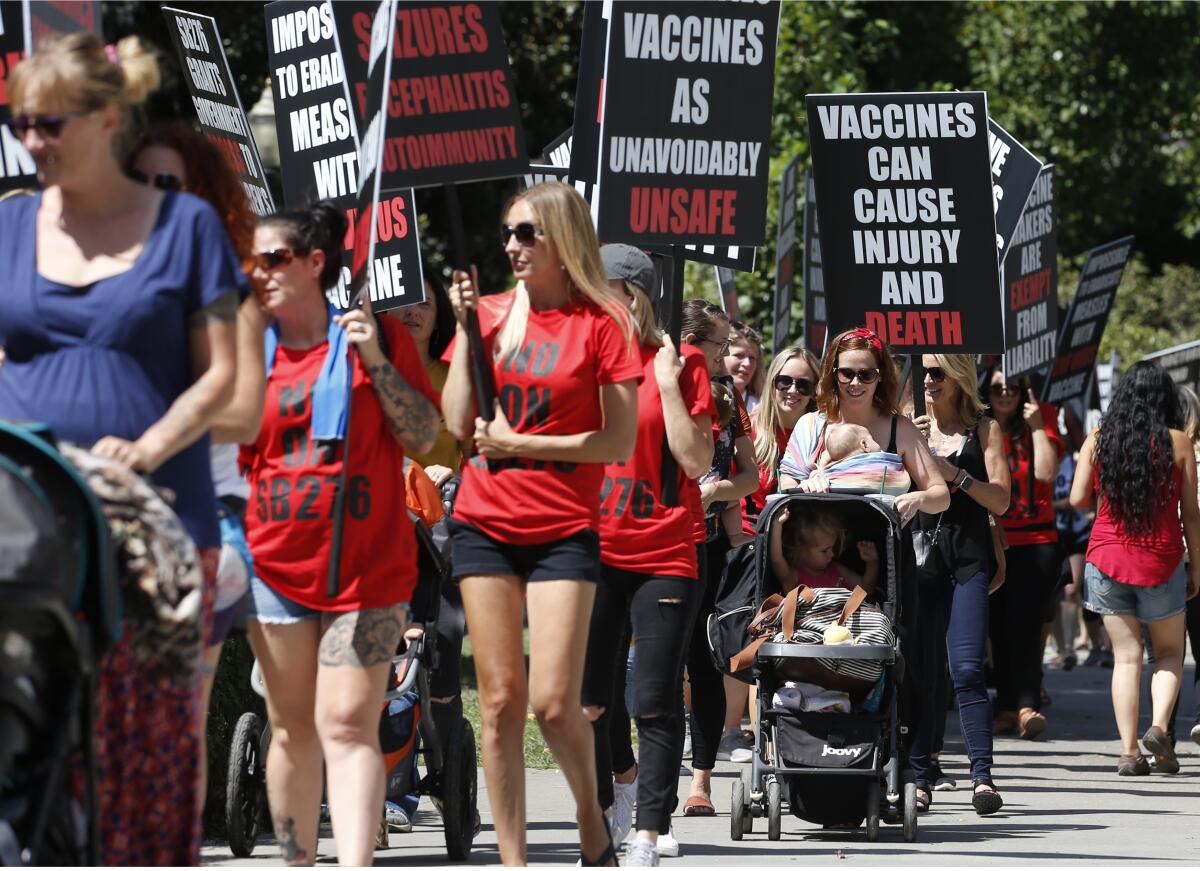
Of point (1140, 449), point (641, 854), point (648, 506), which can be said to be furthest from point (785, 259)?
point (641, 854)

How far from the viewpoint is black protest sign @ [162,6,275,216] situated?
962 cm

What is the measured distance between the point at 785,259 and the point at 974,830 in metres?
6.04

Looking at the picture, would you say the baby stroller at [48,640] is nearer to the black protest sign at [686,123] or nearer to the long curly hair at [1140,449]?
the black protest sign at [686,123]

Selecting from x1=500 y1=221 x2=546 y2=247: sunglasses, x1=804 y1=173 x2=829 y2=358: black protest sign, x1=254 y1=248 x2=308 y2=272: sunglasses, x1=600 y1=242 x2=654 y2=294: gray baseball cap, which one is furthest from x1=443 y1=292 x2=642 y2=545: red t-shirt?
x1=804 y1=173 x2=829 y2=358: black protest sign

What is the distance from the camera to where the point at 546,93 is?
23.4 meters

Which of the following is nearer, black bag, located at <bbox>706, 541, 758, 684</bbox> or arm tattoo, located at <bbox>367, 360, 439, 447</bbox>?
arm tattoo, located at <bbox>367, 360, 439, 447</bbox>

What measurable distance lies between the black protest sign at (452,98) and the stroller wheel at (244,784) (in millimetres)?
1951

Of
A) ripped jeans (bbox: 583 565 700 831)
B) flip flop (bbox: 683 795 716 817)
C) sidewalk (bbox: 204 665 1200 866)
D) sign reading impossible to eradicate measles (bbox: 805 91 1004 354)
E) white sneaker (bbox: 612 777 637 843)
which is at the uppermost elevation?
sign reading impossible to eradicate measles (bbox: 805 91 1004 354)

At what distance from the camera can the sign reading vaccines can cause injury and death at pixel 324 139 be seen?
904cm

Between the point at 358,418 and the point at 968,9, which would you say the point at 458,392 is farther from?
the point at 968,9

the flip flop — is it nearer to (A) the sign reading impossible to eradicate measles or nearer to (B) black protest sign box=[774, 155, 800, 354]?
(A) the sign reading impossible to eradicate measles

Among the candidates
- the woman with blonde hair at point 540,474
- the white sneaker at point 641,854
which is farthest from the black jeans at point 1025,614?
the woman with blonde hair at point 540,474

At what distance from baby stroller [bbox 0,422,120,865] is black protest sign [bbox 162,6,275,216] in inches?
215

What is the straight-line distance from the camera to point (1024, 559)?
42.1ft
